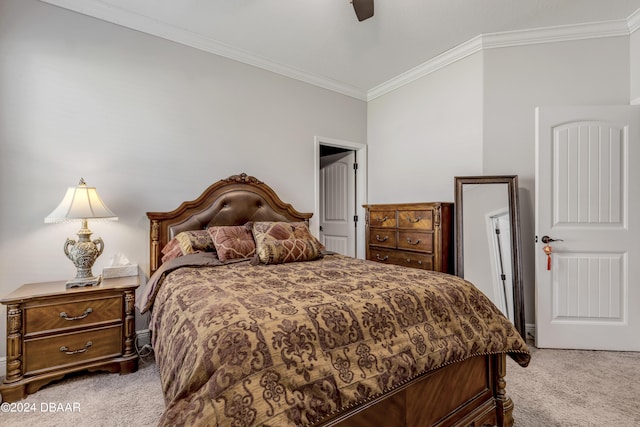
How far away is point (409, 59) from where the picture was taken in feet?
10.9

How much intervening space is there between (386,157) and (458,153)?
0.99 metres

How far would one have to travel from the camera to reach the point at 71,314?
1.99m

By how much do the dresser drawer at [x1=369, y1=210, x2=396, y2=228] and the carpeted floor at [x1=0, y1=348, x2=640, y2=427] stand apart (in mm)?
1624

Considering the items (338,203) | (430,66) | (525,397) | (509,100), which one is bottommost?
(525,397)

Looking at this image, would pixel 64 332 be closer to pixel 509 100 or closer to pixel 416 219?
pixel 416 219

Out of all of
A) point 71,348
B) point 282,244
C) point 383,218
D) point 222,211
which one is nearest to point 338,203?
point 383,218

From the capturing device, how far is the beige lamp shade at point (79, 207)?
2.05 metres

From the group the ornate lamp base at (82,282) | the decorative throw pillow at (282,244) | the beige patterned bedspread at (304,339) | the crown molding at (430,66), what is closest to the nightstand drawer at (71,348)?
the ornate lamp base at (82,282)

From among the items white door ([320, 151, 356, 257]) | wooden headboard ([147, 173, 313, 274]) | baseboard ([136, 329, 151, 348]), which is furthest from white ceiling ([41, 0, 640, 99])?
baseboard ([136, 329, 151, 348])

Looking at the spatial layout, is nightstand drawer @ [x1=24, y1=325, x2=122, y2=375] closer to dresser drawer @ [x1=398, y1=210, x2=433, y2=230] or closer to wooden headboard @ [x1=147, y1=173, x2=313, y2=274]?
wooden headboard @ [x1=147, y1=173, x2=313, y2=274]

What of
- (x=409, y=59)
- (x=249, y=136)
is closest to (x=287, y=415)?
(x=249, y=136)

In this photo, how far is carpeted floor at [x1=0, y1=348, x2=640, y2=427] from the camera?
1.66 meters

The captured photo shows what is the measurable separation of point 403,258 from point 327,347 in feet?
7.29

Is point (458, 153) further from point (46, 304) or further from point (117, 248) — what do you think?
point (46, 304)
